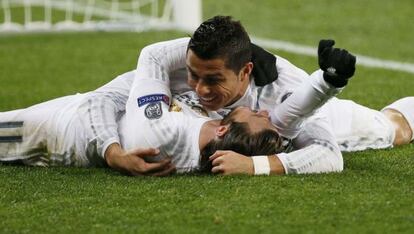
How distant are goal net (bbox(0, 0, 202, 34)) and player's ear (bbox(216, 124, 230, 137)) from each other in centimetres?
537

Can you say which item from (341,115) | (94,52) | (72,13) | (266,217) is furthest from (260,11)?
(266,217)

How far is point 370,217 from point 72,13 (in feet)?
25.9

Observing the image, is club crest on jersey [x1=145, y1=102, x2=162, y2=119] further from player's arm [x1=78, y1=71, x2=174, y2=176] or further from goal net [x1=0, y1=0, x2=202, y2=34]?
goal net [x1=0, y1=0, x2=202, y2=34]

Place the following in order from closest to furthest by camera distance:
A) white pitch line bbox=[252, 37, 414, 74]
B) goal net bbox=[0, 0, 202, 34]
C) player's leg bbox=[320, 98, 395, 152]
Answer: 1. player's leg bbox=[320, 98, 395, 152]
2. white pitch line bbox=[252, 37, 414, 74]
3. goal net bbox=[0, 0, 202, 34]

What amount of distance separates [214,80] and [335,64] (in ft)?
1.75

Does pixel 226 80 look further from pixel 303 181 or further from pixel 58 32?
pixel 58 32

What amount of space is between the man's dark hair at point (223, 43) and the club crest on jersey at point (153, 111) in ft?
0.95

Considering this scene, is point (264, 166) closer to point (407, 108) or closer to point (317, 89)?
point (317, 89)

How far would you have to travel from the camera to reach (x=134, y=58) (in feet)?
29.1

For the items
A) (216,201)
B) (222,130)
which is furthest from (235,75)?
(216,201)

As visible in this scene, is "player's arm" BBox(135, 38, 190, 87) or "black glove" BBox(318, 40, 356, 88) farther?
"player's arm" BBox(135, 38, 190, 87)

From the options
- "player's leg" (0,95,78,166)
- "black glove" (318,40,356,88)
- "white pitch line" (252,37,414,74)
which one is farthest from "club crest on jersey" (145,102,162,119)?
"white pitch line" (252,37,414,74)

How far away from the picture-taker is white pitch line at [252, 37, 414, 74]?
8.32 m

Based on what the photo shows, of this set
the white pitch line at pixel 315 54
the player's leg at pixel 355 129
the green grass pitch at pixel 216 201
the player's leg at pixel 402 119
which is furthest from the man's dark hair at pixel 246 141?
the white pitch line at pixel 315 54
